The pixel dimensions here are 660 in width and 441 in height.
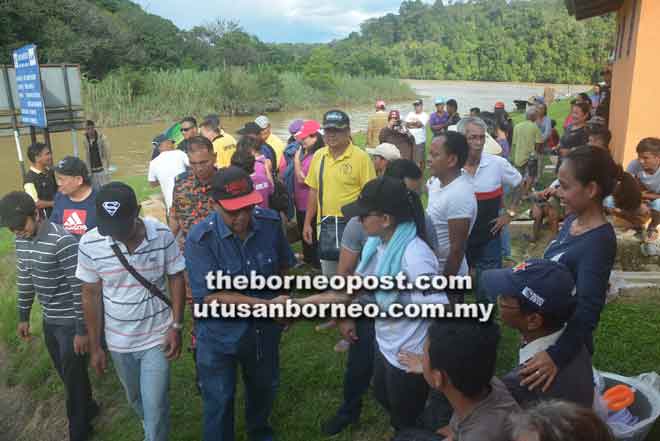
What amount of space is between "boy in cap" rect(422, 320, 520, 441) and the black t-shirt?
535cm

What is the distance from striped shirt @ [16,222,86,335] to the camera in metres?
3.15

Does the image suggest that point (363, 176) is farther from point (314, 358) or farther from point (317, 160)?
point (314, 358)

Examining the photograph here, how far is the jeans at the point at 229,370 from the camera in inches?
107

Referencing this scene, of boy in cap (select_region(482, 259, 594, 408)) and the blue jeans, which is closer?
boy in cap (select_region(482, 259, 594, 408))

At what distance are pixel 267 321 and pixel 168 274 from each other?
648 millimetres

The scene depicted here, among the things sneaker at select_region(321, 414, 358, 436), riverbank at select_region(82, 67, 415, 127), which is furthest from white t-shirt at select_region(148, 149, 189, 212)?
riverbank at select_region(82, 67, 415, 127)

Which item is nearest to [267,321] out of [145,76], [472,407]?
[472,407]

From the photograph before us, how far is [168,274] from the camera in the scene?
296 centimetres

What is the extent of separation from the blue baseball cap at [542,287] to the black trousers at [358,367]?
1.01 metres

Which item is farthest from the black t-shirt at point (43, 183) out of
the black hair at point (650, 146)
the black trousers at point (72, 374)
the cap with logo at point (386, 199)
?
the black hair at point (650, 146)

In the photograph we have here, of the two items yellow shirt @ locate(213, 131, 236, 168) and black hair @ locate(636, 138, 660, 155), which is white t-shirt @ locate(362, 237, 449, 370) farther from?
yellow shirt @ locate(213, 131, 236, 168)

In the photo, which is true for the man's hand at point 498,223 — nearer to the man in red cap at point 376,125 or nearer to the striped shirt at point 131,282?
the striped shirt at point 131,282

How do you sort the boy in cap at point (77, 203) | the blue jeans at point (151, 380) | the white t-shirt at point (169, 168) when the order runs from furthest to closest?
the white t-shirt at point (169, 168) → the boy in cap at point (77, 203) → the blue jeans at point (151, 380)

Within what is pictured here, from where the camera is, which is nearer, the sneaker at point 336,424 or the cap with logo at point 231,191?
the cap with logo at point 231,191
